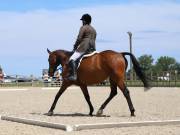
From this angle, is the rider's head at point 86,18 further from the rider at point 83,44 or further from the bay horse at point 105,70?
the bay horse at point 105,70

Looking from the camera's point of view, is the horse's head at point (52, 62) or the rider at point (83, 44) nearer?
the rider at point (83, 44)

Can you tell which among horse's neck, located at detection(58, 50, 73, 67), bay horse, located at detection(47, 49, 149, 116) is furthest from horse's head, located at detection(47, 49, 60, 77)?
bay horse, located at detection(47, 49, 149, 116)

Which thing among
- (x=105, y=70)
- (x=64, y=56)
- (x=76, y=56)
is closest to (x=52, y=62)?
(x=64, y=56)

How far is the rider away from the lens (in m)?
14.4

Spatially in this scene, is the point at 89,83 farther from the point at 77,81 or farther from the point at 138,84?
the point at 138,84

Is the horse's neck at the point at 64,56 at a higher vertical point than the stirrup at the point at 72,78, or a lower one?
higher

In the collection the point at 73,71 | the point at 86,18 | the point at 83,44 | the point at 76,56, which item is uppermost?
the point at 86,18

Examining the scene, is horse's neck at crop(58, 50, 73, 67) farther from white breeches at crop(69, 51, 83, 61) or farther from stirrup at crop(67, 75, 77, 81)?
stirrup at crop(67, 75, 77, 81)

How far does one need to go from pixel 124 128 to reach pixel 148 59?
118 metres

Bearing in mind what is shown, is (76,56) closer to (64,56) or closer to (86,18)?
(64,56)

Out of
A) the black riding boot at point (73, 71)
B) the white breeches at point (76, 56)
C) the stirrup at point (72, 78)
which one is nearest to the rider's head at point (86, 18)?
the white breeches at point (76, 56)

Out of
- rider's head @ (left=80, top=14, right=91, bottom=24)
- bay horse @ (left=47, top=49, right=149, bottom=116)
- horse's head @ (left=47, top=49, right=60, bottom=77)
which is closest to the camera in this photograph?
bay horse @ (left=47, top=49, right=149, bottom=116)

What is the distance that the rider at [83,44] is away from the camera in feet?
47.4

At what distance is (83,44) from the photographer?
1447 centimetres
